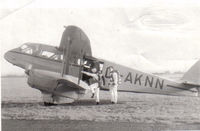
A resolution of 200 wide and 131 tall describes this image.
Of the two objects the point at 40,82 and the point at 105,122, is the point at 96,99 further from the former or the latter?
the point at 40,82

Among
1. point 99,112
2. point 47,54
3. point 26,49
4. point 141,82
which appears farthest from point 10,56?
point 141,82

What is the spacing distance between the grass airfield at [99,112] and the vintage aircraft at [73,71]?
0.18 feet

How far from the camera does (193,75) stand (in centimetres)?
238

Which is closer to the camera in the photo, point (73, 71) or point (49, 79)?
point (49, 79)

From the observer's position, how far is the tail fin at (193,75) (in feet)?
7.79

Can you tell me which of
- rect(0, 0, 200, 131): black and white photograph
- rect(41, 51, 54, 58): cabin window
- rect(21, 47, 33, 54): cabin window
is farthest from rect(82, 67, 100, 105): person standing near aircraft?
rect(21, 47, 33, 54): cabin window

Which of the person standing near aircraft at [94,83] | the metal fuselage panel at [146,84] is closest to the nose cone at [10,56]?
the person standing near aircraft at [94,83]

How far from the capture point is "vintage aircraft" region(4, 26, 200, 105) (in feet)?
7.54

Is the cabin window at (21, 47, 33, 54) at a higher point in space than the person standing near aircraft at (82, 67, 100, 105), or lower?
higher

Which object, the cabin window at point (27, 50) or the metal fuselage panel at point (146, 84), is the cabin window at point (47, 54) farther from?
the metal fuselage panel at point (146, 84)

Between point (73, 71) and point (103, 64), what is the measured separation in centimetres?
24

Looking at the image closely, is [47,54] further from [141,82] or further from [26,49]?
[141,82]

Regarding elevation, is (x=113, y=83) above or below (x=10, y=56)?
below

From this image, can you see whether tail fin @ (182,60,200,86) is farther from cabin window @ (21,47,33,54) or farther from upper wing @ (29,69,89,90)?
cabin window @ (21,47,33,54)
